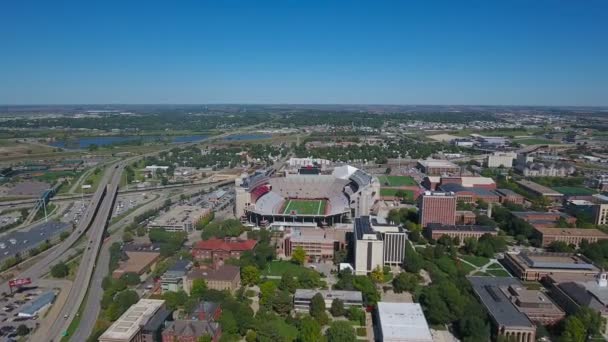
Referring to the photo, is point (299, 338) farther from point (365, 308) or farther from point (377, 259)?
point (377, 259)

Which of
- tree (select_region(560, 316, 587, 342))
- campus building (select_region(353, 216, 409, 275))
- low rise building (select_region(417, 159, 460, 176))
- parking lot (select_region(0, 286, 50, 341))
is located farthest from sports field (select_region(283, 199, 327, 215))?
low rise building (select_region(417, 159, 460, 176))

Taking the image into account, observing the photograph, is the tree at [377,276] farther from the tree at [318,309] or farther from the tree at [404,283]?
the tree at [318,309]

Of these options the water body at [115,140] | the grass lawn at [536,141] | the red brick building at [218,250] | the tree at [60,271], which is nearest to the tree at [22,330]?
the tree at [60,271]

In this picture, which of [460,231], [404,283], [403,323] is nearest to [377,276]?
[404,283]

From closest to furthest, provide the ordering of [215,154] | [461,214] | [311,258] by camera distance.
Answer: [311,258] < [461,214] < [215,154]

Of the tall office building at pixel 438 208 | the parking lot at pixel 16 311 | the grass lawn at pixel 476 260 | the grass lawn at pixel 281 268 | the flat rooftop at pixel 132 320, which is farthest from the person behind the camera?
the tall office building at pixel 438 208

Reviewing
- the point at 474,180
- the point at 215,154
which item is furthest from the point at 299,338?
the point at 215,154
